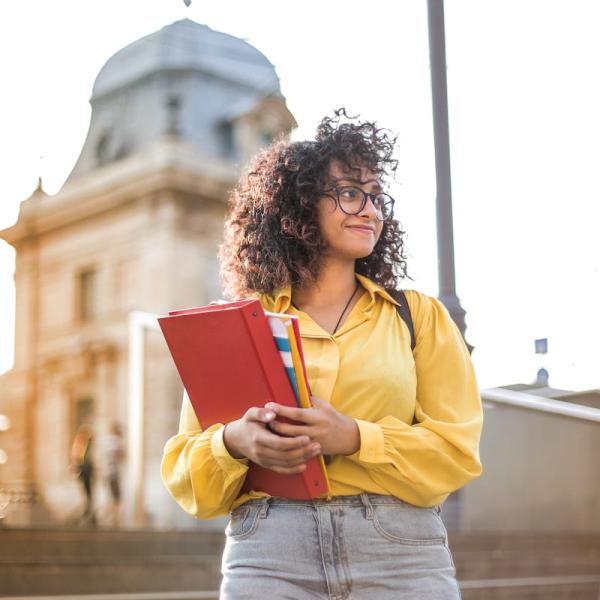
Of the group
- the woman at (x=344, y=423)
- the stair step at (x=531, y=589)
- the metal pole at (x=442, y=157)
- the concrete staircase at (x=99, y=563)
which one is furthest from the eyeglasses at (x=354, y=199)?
the concrete staircase at (x=99, y=563)

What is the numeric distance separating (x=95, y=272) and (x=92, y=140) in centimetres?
460

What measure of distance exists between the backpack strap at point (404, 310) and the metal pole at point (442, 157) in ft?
10.5

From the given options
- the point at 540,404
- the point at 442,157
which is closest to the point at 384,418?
the point at 540,404

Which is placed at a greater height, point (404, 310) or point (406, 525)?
point (404, 310)

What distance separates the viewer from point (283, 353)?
2.40 metres

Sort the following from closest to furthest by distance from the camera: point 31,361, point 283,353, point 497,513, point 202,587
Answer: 1. point 283,353
2. point 202,587
3. point 497,513
4. point 31,361

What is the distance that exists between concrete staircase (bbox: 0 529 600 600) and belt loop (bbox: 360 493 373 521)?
16.1 ft

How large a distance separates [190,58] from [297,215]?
29.6 m

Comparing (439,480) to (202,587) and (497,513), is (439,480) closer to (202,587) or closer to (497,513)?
(202,587)

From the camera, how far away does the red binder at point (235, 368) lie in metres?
2.39

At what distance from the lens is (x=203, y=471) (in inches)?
99.9

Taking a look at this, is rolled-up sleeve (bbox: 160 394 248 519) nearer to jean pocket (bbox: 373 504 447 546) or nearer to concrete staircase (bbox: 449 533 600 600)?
jean pocket (bbox: 373 504 447 546)

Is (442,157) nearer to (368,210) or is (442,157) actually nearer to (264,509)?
(368,210)

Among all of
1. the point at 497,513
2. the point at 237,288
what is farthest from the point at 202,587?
the point at 497,513
